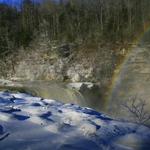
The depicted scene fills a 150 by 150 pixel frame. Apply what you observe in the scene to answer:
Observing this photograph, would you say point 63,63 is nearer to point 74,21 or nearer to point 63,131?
point 74,21

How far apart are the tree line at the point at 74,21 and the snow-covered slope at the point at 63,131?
34.1 meters

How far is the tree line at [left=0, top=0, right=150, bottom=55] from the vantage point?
1715 inches

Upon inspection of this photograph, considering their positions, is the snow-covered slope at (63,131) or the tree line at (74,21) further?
the tree line at (74,21)

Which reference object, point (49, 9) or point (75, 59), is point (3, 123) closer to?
point (75, 59)

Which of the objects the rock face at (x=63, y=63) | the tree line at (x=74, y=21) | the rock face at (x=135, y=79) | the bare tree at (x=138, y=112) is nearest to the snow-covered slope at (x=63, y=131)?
the bare tree at (x=138, y=112)

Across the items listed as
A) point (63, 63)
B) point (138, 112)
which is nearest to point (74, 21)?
point (63, 63)

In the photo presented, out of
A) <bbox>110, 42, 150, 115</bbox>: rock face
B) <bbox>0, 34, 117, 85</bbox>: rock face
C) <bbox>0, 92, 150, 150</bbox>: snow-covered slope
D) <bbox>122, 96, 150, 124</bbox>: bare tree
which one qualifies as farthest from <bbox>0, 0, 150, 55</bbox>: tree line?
<bbox>0, 92, 150, 150</bbox>: snow-covered slope

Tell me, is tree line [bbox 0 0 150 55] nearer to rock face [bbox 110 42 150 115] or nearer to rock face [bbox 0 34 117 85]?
rock face [bbox 0 34 117 85]

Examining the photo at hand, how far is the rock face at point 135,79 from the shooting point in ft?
76.6

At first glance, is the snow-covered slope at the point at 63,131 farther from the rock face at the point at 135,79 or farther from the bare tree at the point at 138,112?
the rock face at the point at 135,79

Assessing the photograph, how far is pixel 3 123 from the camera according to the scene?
5.02m

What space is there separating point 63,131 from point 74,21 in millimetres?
43624

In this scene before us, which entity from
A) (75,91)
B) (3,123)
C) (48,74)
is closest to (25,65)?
(48,74)

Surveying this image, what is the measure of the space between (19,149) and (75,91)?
17705 millimetres
